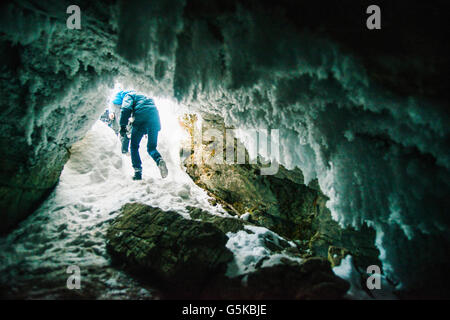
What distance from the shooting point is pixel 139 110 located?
5.20 m

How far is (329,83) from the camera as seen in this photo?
8.53 ft

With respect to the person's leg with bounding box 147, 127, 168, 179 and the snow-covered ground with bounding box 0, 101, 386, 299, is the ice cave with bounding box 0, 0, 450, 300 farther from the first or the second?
the person's leg with bounding box 147, 127, 168, 179

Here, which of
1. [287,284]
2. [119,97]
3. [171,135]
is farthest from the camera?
[171,135]

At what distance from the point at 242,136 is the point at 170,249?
2819 mm

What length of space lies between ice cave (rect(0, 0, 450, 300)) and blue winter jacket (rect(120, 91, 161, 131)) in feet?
1.65

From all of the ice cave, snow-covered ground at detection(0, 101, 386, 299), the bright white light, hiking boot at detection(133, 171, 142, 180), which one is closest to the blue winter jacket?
the ice cave

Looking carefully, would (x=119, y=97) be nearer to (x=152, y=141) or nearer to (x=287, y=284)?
(x=152, y=141)

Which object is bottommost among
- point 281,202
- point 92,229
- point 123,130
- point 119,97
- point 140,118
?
point 92,229

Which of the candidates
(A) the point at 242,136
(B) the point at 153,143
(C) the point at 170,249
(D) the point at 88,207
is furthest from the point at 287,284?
(D) the point at 88,207

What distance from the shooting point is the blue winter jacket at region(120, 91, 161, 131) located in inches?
205

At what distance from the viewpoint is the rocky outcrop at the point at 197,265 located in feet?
8.51

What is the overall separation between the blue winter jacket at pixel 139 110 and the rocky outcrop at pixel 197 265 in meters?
2.19

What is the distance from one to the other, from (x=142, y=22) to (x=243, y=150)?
418 centimetres

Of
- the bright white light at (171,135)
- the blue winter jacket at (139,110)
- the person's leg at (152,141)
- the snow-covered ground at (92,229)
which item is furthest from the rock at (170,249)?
the bright white light at (171,135)
